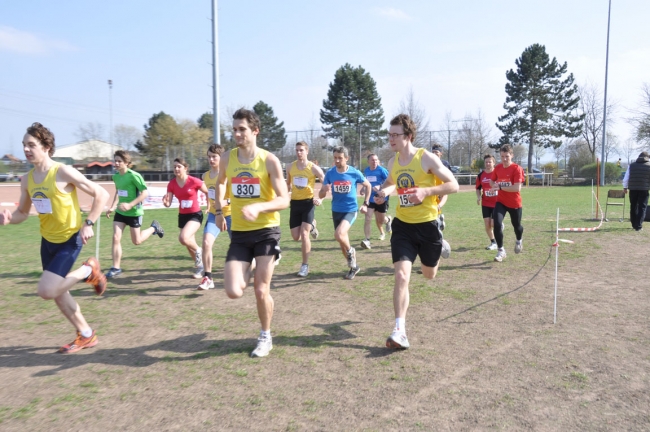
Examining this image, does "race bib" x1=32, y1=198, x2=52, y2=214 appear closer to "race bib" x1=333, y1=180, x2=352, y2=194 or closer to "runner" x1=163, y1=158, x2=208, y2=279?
"runner" x1=163, y1=158, x2=208, y2=279

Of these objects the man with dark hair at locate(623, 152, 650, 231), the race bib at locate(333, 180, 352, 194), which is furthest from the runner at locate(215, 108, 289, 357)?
the man with dark hair at locate(623, 152, 650, 231)

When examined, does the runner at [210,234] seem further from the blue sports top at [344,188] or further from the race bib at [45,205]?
the race bib at [45,205]

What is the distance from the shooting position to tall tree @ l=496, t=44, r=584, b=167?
49219 millimetres

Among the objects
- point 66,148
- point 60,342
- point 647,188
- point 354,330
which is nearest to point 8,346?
point 60,342

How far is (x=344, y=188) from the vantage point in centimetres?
833

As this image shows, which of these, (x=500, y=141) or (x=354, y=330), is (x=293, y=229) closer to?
(x=354, y=330)

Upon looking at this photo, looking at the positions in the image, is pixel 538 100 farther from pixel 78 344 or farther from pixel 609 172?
pixel 78 344

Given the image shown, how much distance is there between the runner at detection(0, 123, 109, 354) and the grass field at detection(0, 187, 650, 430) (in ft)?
1.78

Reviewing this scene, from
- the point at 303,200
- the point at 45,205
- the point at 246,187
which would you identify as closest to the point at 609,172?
the point at 303,200

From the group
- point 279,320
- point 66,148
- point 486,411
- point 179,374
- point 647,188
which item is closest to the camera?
point 486,411

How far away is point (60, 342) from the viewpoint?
5.14m

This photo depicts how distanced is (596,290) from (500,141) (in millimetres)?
45682

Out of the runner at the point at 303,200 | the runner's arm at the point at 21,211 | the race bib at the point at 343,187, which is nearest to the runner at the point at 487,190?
the race bib at the point at 343,187

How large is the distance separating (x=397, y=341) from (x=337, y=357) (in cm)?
59
